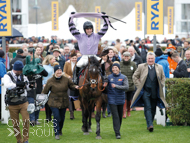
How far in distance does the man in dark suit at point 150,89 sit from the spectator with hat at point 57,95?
1.79m

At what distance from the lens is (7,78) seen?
24.2ft

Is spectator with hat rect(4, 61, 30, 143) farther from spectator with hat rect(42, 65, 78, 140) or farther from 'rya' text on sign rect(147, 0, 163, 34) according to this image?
'rya' text on sign rect(147, 0, 163, 34)

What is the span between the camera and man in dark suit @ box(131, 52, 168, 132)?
29.7 ft

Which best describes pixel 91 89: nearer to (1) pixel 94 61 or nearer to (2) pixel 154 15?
(1) pixel 94 61

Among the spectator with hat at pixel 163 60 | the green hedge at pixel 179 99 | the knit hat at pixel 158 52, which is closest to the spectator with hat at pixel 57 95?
the green hedge at pixel 179 99

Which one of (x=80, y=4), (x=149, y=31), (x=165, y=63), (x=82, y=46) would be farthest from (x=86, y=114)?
(x=80, y=4)

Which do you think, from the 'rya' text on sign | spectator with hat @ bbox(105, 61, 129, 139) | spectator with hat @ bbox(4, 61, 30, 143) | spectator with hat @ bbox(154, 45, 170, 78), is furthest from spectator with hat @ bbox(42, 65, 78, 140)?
the 'rya' text on sign

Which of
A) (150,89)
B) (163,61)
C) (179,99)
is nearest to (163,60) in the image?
(163,61)

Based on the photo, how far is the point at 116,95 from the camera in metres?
8.56

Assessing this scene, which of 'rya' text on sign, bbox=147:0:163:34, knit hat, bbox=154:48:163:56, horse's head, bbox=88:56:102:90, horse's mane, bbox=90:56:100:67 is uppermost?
'rya' text on sign, bbox=147:0:163:34

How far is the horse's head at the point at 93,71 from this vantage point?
8086 millimetres

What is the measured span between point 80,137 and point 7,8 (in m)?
4.69

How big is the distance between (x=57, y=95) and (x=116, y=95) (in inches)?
56.3

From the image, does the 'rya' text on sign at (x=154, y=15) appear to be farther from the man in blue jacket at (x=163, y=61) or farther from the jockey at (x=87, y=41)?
the jockey at (x=87, y=41)
